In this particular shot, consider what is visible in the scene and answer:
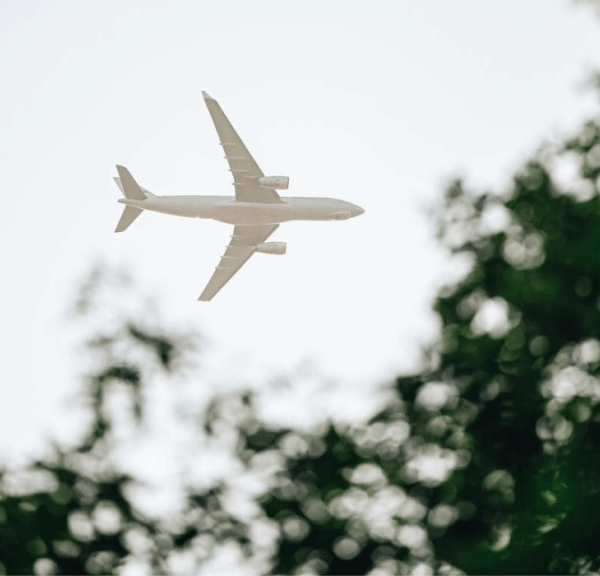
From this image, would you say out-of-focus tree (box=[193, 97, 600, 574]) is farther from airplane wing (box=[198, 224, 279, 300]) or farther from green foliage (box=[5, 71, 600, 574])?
airplane wing (box=[198, 224, 279, 300])

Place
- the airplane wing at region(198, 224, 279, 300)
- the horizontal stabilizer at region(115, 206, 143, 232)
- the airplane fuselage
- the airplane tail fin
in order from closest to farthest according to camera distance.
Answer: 1. the airplane tail fin
2. the airplane fuselage
3. the horizontal stabilizer at region(115, 206, 143, 232)
4. the airplane wing at region(198, 224, 279, 300)

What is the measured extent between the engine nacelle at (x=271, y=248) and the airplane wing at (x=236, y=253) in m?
0.77

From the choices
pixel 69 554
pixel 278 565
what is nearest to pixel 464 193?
pixel 278 565

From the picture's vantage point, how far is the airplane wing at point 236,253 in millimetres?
57031

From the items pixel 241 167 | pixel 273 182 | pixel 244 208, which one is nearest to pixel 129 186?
pixel 241 167

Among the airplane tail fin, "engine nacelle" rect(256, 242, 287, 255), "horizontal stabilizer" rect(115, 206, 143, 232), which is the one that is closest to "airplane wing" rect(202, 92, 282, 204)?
"engine nacelle" rect(256, 242, 287, 255)

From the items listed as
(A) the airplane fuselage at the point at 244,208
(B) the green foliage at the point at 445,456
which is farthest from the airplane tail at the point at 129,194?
(B) the green foliage at the point at 445,456

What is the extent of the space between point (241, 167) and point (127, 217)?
A: 18.0ft

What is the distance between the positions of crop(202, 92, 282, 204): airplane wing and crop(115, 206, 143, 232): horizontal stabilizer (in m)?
4.35

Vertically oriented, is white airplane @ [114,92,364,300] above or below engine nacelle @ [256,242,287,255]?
above

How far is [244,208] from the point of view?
53125mm

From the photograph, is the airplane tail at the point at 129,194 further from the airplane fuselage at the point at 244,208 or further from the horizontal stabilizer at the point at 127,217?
the airplane fuselage at the point at 244,208

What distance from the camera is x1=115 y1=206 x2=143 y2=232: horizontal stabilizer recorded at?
174 feet

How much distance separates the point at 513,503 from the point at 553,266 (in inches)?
164
